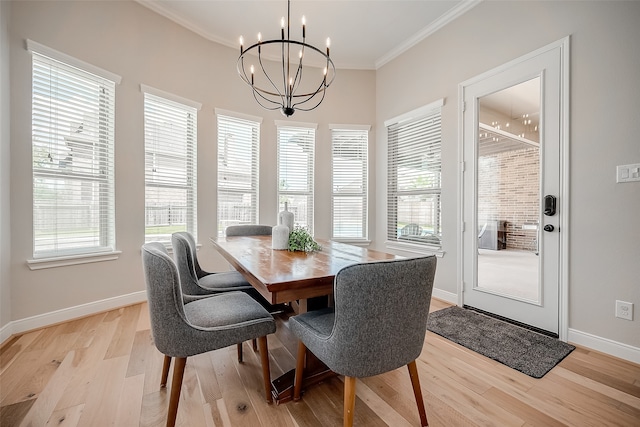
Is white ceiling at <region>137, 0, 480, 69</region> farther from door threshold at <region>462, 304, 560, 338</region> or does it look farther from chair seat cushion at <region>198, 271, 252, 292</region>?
door threshold at <region>462, 304, 560, 338</region>

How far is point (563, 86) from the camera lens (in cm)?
218

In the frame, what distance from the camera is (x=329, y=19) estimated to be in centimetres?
315

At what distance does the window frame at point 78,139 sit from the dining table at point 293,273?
1576 mm

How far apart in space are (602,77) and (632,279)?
1526 millimetres

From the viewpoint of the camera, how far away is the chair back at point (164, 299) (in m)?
1.16

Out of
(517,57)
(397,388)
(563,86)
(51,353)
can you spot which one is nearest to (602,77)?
(563,86)

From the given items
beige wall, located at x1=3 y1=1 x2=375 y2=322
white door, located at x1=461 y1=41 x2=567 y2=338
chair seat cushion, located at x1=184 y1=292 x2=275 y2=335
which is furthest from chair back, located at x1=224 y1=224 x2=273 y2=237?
white door, located at x1=461 y1=41 x2=567 y2=338

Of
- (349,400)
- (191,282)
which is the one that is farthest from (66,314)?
(349,400)

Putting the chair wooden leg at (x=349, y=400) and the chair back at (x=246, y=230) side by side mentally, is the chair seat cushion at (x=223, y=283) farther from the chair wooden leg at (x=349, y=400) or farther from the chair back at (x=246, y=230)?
the chair wooden leg at (x=349, y=400)

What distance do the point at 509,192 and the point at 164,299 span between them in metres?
2.97

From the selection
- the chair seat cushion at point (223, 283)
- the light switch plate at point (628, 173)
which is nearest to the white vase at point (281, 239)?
the chair seat cushion at point (223, 283)

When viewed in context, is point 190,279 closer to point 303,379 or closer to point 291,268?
point 291,268

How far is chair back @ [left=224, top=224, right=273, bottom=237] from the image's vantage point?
9.78 ft

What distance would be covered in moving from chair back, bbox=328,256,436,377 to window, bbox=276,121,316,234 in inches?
118
